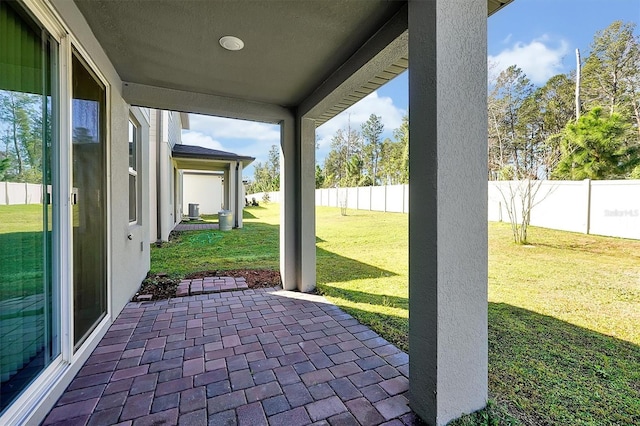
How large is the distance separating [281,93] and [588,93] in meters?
19.2

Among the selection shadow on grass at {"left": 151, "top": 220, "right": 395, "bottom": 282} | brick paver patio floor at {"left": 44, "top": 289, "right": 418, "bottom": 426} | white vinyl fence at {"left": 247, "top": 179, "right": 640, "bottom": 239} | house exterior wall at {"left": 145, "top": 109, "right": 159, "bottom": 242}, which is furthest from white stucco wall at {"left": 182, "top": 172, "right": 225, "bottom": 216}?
brick paver patio floor at {"left": 44, "top": 289, "right": 418, "bottom": 426}

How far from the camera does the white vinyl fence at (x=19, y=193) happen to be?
1.44 meters

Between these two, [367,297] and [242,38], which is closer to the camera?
[242,38]

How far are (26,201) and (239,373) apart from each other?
1.78 m

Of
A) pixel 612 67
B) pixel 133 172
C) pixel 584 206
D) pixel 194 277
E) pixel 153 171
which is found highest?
pixel 612 67

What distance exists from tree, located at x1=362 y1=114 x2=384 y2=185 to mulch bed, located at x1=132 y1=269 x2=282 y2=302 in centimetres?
2569

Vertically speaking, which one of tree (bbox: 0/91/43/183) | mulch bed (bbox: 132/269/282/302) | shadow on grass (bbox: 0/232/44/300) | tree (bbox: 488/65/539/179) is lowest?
mulch bed (bbox: 132/269/282/302)

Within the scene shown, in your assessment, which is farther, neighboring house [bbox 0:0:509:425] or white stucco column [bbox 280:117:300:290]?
white stucco column [bbox 280:117:300:290]

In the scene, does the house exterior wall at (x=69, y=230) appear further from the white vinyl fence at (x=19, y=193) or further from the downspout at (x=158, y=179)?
the downspout at (x=158, y=179)

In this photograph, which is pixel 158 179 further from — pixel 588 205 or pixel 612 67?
pixel 612 67

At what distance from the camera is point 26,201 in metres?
1.61

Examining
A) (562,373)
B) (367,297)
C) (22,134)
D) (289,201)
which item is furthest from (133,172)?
(562,373)

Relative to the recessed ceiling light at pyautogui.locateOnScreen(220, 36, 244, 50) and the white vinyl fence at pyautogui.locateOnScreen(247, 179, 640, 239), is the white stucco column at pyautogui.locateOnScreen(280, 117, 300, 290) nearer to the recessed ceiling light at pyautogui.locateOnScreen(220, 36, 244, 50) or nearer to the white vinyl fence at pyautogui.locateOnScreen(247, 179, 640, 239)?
the recessed ceiling light at pyautogui.locateOnScreen(220, 36, 244, 50)

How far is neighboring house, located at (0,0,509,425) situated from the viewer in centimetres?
165
